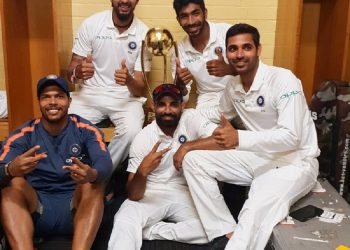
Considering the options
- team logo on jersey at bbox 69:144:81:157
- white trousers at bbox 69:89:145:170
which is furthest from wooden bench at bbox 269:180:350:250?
white trousers at bbox 69:89:145:170

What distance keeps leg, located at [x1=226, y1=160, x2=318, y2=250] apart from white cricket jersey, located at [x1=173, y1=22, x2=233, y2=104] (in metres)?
0.94

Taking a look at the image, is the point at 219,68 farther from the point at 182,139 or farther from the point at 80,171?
the point at 80,171

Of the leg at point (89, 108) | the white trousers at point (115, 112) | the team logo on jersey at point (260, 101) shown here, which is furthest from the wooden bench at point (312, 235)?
the leg at point (89, 108)

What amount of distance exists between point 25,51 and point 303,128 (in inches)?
84.0

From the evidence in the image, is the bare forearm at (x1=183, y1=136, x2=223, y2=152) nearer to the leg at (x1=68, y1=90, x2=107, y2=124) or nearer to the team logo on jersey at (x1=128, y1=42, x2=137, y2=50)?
the leg at (x1=68, y1=90, x2=107, y2=124)

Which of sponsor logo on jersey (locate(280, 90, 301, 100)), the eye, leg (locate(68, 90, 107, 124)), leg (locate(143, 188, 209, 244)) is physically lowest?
leg (locate(143, 188, 209, 244))

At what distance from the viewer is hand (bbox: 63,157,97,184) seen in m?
2.02

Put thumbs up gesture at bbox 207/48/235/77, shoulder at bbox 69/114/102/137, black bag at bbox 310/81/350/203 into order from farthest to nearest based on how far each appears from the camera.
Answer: thumbs up gesture at bbox 207/48/235/77 < black bag at bbox 310/81/350/203 < shoulder at bbox 69/114/102/137

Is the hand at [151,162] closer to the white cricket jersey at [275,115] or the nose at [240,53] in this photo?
the white cricket jersey at [275,115]

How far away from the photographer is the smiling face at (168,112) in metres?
2.52

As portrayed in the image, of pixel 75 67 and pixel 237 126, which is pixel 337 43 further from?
pixel 75 67

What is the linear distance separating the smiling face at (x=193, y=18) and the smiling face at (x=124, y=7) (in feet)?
1.08

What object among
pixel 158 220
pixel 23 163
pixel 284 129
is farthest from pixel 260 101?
pixel 23 163

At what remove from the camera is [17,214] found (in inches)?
81.3
